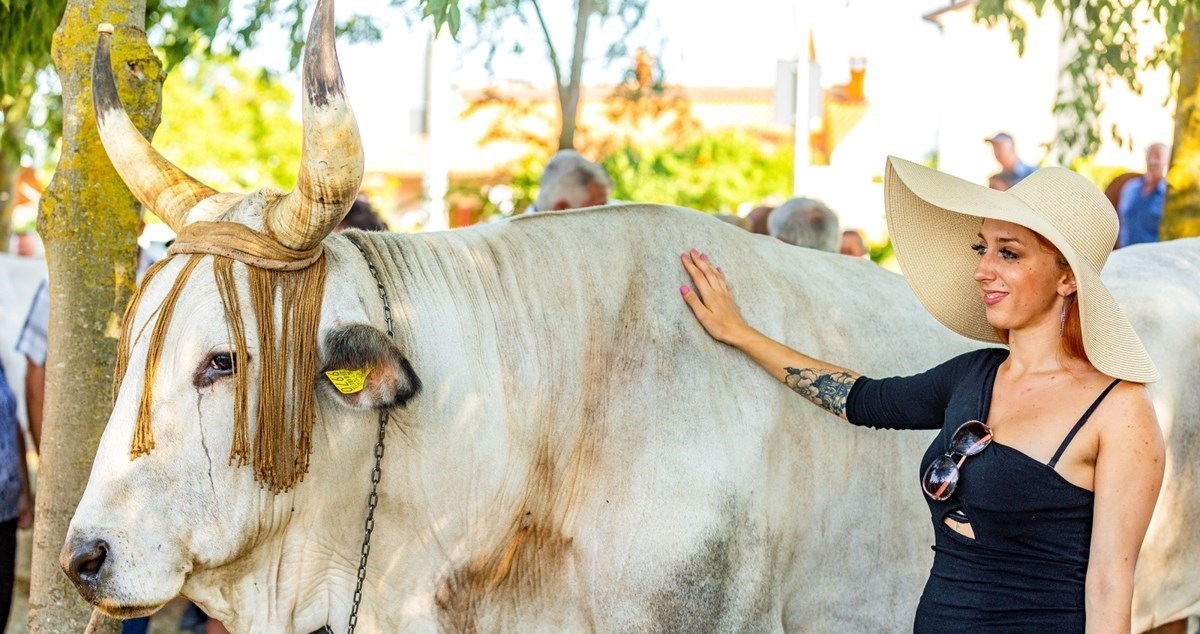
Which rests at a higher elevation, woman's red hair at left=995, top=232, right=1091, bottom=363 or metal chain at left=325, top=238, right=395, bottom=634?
woman's red hair at left=995, top=232, right=1091, bottom=363

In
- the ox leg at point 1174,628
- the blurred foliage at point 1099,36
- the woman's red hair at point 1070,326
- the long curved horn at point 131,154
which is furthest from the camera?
the blurred foliage at point 1099,36

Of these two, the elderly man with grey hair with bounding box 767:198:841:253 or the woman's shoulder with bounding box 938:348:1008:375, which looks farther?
the elderly man with grey hair with bounding box 767:198:841:253

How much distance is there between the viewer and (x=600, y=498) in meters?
3.43

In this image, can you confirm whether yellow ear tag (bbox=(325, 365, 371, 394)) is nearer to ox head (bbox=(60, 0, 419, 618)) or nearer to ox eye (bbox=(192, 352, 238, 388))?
ox head (bbox=(60, 0, 419, 618))

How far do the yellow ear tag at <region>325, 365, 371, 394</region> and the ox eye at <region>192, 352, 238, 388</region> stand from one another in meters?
0.23

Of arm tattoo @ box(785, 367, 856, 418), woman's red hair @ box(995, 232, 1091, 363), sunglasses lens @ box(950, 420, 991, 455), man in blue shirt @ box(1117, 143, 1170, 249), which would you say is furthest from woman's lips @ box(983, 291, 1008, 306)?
man in blue shirt @ box(1117, 143, 1170, 249)

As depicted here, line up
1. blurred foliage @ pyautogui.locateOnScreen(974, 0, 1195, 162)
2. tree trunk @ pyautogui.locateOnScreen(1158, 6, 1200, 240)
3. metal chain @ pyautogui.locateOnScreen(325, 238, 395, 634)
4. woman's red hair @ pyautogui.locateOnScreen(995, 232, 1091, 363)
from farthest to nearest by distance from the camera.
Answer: tree trunk @ pyautogui.locateOnScreen(1158, 6, 1200, 240), blurred foliage @ pyautogui.locateOnScreen(974, 0, 1195, 162), metal chain @ pyautogui.locateOnScreen(325, 238, 395, 634), woman's red hair @ pyautogui.locateOnScreen(995, 232, 1091, 363)

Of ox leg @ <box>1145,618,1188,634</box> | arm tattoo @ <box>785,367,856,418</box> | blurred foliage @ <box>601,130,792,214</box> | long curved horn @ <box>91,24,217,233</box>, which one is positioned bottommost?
ox leg @ <box>1145,618,1188,634</box>

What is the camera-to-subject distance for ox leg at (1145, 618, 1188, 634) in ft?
15.6

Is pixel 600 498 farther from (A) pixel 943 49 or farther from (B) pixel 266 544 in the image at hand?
(A) pixel 943 49

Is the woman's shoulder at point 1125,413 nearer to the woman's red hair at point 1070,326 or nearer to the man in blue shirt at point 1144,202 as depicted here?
the woman's red hair at point 1070,326

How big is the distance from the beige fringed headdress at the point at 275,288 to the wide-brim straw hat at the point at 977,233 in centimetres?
141

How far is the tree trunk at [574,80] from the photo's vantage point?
747 cm

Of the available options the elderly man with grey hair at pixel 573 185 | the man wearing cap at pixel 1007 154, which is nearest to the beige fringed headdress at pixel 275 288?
the elderly man with grey hair at pixel 573 185
